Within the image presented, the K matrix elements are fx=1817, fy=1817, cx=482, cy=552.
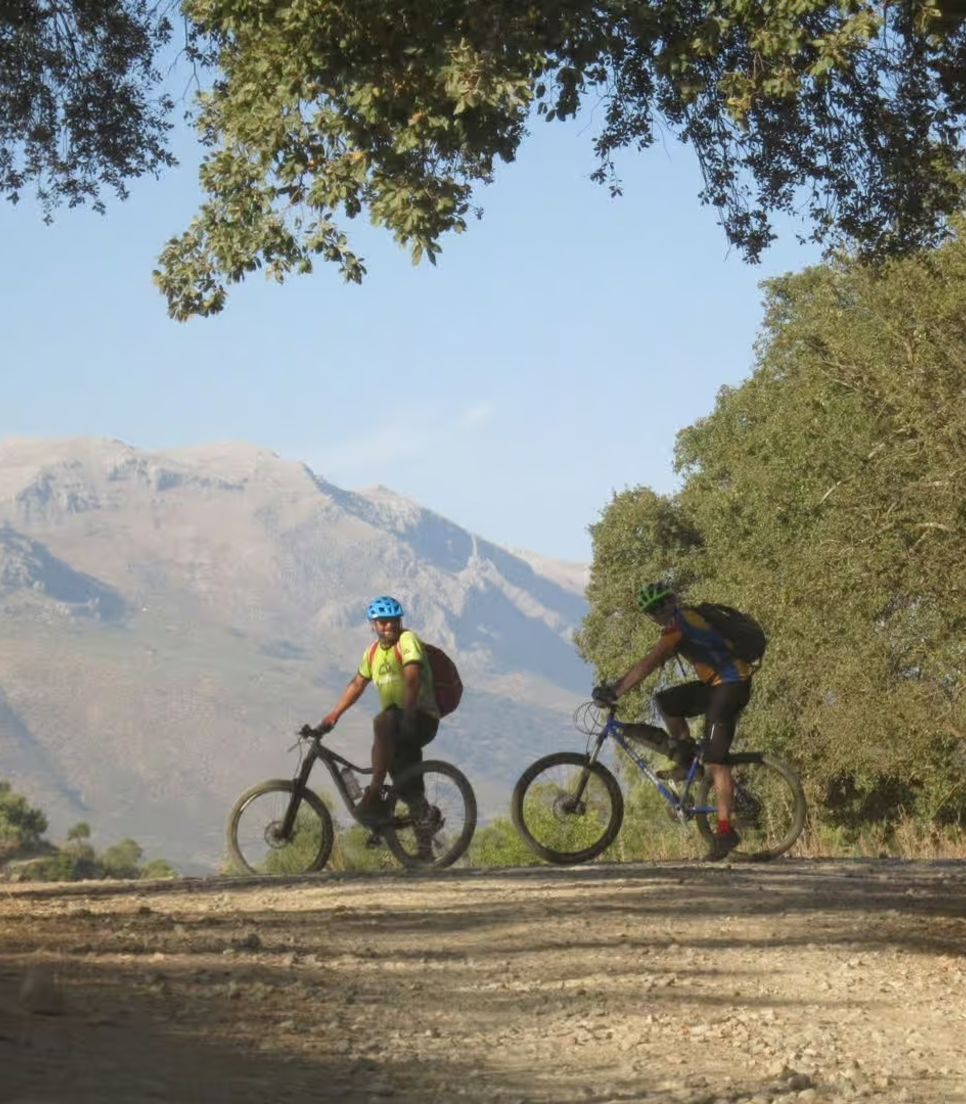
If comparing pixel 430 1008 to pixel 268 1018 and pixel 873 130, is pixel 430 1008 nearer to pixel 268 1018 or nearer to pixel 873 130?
pixel 268 1018

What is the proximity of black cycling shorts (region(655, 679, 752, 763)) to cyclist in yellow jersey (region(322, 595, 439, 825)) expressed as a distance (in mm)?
1827

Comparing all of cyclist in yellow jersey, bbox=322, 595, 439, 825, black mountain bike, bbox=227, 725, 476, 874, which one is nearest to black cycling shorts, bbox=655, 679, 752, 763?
black mountain bike, bbox=227, 725, 476, 874

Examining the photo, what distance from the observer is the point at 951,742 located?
102 feet

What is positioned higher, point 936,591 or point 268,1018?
point 936,591

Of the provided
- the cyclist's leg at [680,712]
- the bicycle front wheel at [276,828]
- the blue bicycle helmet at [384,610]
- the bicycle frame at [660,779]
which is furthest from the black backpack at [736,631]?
the bicycle front wheel at [276,828]

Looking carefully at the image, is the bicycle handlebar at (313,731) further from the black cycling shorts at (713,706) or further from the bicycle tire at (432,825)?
the black cycling shorts at (713,706)

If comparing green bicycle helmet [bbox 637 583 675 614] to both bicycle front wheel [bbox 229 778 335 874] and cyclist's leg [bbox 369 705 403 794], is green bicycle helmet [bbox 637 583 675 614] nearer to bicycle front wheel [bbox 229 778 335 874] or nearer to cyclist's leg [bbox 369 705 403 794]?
cyclist's leg [bbox 369 705 403 794]

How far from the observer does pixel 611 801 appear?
14250 millimetres

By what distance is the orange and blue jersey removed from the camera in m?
13.5

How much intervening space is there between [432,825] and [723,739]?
2283 mm

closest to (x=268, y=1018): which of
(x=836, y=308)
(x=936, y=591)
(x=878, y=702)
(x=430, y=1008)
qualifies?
(x=430, y=1008)

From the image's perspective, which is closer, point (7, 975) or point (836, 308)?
point (7, 975)

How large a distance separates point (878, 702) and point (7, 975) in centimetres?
2474

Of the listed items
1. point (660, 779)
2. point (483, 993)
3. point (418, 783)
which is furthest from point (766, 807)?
point (483, 993)
